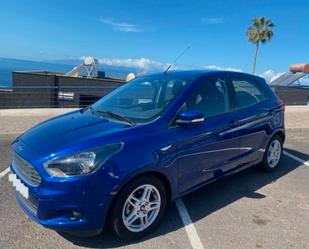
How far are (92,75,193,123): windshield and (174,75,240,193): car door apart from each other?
0.25m

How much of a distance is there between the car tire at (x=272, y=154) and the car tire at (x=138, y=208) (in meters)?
2.46

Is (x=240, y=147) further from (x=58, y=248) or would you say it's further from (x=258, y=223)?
(x=58, y=248)

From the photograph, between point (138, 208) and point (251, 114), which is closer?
point (138, 208)

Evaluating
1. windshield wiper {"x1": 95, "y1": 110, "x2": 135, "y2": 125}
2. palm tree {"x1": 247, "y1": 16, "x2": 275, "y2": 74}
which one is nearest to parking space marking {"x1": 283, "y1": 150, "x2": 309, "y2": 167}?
windshield wiper {"x1": 95, "y1": 110, "x2": 135, "y2": 125}

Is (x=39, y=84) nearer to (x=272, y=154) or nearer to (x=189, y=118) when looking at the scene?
(x=272, y=154)

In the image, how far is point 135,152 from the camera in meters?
3.31

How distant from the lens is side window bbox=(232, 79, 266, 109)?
15.8 ft

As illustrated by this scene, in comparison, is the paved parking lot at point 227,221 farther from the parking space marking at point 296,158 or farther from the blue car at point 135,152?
the parking space marking at point 296,158

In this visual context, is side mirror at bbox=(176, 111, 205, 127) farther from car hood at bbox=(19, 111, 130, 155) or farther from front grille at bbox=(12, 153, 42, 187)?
front grille at bbox=(12, 153, 42, 187)

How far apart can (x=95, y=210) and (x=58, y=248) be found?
571mm

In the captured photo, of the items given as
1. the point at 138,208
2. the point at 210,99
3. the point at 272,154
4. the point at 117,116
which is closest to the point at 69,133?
the point at 117,116

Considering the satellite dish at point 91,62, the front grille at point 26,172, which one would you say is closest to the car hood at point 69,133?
the front grille at point 26,172

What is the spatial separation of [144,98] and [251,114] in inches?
61.1

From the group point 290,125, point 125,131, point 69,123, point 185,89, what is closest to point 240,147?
point 185,89
